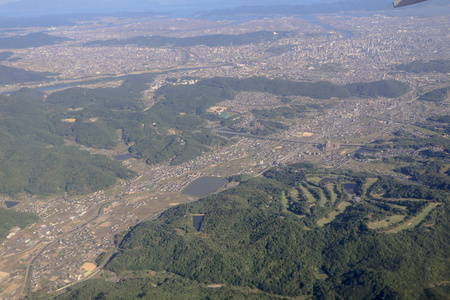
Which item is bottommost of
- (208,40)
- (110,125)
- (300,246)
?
(300,246)

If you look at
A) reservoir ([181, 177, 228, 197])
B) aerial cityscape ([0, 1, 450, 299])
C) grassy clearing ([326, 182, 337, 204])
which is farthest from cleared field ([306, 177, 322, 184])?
reservoir ([181, 177, 228, 197])

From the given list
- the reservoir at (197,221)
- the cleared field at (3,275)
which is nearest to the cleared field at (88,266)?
the cleared field at (3,275)

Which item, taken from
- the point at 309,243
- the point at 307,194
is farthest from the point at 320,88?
the point at 309,243

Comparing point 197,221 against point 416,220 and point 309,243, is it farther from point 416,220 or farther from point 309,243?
point 416,220

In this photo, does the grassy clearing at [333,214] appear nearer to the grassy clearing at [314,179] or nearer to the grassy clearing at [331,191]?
the grassy clearing at [331,191]

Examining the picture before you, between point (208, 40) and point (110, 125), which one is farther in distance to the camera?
point (208, 40)

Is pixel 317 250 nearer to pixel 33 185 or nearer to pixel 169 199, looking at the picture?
pixel 169 199

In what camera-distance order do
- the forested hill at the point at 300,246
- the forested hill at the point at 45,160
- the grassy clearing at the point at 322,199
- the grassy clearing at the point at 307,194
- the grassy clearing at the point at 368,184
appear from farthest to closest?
1. the forested hill at the point at 45,160
2. the grassy clearing at the point at 368,184
3. the grassy clearing at the point at 307,194
4. the grassy clearing at the point at 322,199
5. the forested hill at the point at 300,246
